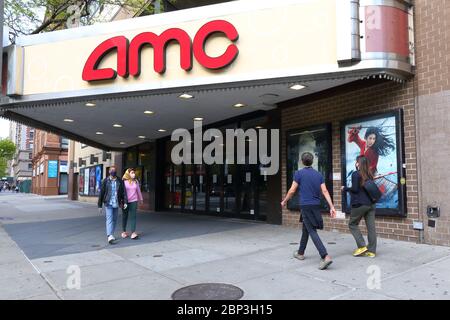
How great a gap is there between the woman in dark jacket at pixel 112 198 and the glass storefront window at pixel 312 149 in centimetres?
444

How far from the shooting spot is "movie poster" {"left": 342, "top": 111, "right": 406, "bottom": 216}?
809 centimetres

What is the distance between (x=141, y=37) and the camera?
930cm

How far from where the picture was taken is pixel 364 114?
8.90 meters

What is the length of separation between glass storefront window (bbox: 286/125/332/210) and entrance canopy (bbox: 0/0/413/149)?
1059 millimetres

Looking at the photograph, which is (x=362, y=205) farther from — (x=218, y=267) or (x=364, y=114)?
(x=364, y=114)

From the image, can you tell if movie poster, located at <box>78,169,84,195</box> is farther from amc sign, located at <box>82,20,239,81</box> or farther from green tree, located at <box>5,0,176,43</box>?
amc sign, located at <box>82,20,239,81</box>

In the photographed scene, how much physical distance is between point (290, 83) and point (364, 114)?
191cm

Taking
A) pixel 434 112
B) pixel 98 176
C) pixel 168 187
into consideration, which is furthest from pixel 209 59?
pixel 98 176

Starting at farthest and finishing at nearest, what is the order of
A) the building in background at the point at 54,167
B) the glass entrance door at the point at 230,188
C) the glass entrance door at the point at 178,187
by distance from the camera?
1. the building in background at the point at 54,167
2. the glass entrance door at the point at 178,187
3. the glass entrance door at the point at 230,188

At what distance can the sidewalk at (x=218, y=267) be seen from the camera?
195 inches

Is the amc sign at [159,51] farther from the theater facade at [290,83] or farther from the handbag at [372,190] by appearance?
the handbag at [372,190]

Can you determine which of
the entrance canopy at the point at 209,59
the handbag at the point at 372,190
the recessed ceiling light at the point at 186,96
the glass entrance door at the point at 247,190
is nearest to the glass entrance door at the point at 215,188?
the glass entrance door at the point at 247,190

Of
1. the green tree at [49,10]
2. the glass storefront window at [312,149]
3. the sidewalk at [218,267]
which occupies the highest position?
the green tree at [49,10]

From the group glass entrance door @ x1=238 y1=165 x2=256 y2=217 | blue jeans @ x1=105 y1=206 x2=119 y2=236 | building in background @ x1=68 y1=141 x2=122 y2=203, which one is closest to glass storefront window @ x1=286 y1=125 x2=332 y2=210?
glass entrance door @ x1=238 y1=165 x2=256 y2=217
